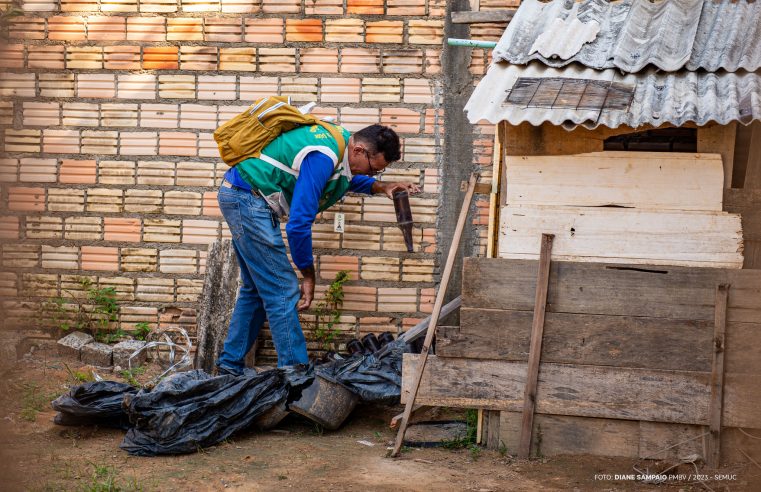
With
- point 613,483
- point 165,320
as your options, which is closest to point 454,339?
point 613,483

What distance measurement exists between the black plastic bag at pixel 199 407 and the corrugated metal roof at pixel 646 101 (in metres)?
1.91

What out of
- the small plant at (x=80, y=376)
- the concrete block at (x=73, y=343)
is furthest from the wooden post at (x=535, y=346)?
the concrete block at (x=73, y=343)

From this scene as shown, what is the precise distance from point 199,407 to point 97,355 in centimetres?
163

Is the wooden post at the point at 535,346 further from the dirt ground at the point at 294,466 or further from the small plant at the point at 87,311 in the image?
the small plant at the point at 87,311

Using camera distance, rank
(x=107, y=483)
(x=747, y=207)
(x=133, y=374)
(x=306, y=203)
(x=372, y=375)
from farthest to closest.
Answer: (x=133, y=374) → (x=372, y=375) → (x=306, y=203) → (x=747, y=207) → (x=107, y=483)

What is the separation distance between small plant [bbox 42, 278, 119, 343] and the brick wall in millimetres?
79

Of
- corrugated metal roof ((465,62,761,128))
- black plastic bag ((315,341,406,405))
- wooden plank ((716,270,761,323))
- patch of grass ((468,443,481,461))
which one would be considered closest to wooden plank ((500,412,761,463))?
patch of grass ((468,443,481,461))

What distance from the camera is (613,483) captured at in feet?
13.4

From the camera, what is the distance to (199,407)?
4.60 meters

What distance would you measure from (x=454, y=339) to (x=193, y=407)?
150cm

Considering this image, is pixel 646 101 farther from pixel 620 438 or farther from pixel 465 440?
pixel 465 440

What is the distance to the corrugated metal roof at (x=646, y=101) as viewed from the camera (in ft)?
13.3

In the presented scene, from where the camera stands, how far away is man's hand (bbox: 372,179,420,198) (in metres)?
5.39

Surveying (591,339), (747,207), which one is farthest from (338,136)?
(747,207)
